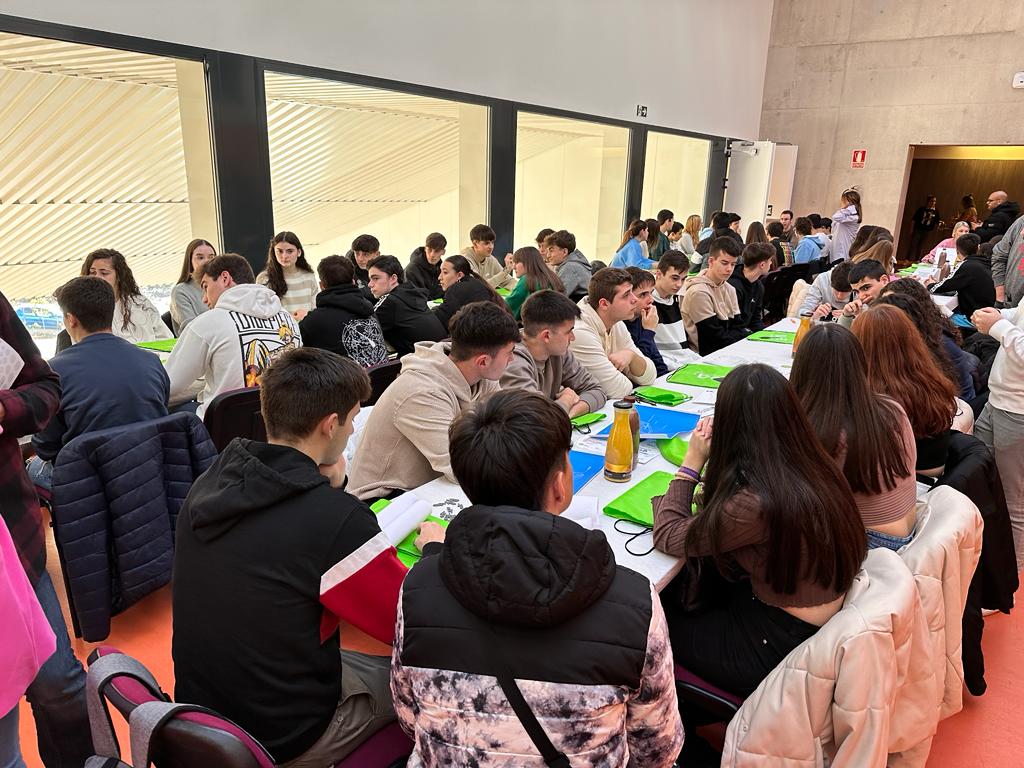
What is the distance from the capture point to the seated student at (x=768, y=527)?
1.46 meters

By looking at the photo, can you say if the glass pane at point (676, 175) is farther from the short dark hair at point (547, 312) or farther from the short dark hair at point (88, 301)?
the short dark hair at point (88, 301)

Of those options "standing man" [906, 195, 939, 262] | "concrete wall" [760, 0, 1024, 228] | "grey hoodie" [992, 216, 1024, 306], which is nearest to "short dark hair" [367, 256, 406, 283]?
"grey hoodie" [992, 216, 1024, 306]

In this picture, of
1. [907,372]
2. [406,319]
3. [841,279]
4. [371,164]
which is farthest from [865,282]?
[371,164]

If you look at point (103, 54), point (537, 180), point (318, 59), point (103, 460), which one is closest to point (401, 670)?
point (103, 460)

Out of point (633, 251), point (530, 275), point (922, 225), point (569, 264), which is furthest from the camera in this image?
point (922, 225)

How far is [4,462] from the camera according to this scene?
1.55 metres

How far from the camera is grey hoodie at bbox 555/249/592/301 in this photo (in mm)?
5925

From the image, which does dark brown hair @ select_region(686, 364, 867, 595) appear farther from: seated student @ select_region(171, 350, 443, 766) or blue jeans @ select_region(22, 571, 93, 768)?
blue jeans @ select_region(22, 571, 93, 768)

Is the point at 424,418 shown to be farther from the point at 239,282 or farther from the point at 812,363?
the point at 239,282

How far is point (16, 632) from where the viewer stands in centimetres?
111

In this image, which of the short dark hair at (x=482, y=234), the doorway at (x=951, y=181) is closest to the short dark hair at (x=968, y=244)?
the short dark hair at (x=482, y=234)

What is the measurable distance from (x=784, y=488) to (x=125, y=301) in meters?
3.63

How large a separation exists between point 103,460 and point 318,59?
394 centimetres

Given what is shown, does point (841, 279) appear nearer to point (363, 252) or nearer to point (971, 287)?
point (971, 287)
